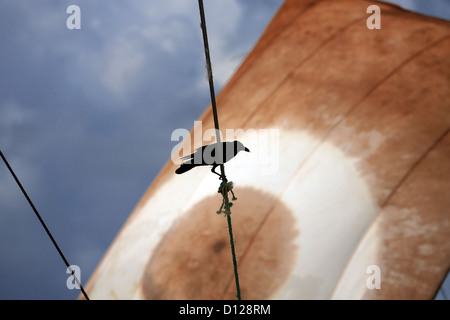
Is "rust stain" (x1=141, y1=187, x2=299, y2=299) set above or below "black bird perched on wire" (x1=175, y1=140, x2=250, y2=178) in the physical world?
below

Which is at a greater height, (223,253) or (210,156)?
(210,156)

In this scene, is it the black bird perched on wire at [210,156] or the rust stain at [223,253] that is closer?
the black bird perched on wire at [210,156]

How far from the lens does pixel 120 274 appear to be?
5.13 m

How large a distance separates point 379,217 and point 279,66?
2842 mm

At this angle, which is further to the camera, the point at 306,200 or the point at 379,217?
the point at 306,200

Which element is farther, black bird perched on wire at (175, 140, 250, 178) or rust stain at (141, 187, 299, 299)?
rust stain at (141, 187, 299, 299)

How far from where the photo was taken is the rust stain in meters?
4.21

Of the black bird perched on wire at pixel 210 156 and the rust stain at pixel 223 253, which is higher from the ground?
the black bird perched on wire at pixel 210 156

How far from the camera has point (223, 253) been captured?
15.0 feet

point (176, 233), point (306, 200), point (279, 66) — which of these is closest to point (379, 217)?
point (306, 200)

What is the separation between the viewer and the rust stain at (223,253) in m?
4.21

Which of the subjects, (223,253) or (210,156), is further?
(223,253)
